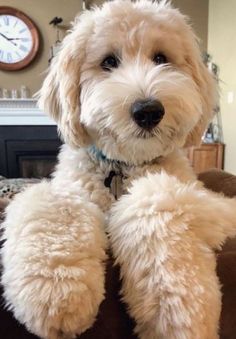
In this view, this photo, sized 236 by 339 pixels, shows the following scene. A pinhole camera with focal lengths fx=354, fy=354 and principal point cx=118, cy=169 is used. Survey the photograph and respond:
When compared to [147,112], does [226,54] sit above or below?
above

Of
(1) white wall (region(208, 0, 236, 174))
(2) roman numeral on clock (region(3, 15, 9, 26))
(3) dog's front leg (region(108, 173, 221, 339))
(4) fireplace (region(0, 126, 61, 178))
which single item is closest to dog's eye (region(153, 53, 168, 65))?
(3) dog's front leg (region(108, 173, 221, 339))

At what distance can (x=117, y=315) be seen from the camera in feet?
2.02

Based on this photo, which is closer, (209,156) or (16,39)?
(16,39)

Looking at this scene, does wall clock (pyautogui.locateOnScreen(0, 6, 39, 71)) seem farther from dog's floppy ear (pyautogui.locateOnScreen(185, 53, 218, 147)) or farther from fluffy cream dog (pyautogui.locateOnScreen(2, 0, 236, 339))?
dog's floppy ear (pyautogui.locateOnScreen(185, 53, 218, 147))

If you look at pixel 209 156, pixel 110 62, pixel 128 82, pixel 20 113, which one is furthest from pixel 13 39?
pixel 128 82

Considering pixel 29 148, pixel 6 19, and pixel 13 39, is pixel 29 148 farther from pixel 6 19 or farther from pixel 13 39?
pixel 6 19

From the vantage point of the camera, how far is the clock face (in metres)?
3.69

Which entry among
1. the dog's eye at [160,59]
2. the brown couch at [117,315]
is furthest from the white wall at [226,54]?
the brown couch at [117,315]

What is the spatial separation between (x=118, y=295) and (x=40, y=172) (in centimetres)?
311

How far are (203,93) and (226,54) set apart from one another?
332 centimetres

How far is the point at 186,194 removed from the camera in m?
0.68

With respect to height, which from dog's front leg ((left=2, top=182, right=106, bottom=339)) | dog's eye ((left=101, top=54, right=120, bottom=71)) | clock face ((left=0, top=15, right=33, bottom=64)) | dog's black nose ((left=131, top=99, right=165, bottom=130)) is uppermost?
clock face ((left=0, top=15, right=33, bottom=64))

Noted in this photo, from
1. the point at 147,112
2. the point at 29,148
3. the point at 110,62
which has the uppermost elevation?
the point at 110,62

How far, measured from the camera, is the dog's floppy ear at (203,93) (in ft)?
3.30
